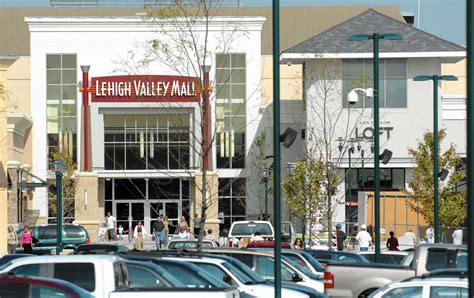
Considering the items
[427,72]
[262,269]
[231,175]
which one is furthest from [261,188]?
[262,269]

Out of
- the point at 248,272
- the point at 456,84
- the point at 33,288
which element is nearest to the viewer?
the point at 33,288

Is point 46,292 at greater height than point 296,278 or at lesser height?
greater

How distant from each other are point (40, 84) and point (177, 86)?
10.4 metres

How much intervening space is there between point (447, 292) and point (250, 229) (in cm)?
3083

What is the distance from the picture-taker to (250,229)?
Answer: 49.3 meters

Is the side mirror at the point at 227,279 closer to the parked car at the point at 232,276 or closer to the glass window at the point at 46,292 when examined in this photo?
the parked car at the point at 232,276

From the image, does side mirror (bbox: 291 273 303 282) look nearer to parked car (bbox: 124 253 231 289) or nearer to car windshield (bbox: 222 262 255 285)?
car windshield (bbox: 222 262 255 285)

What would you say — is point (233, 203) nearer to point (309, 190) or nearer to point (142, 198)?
point (142, 198)

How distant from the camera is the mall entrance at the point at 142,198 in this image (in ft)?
282

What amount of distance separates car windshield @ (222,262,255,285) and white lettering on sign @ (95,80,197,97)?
180 ft

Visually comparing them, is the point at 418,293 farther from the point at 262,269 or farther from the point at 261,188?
the point at 261,188

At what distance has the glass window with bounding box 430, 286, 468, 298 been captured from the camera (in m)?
18.5

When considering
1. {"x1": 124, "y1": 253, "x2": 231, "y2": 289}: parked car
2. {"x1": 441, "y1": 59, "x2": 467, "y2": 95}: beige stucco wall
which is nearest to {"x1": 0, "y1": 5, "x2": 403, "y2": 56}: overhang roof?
{"x1": 441, "y1": 59, "x2": 467, "y2": 95}: beige stucco wall

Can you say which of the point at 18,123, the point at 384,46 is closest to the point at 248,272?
the point at 384,46
